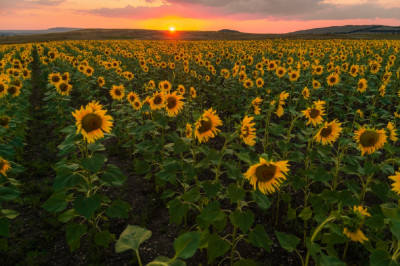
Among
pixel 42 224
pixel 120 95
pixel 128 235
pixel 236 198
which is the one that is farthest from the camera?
pixel 120 95

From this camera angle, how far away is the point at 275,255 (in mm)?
3988

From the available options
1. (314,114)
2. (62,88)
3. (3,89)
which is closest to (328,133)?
(314,114)

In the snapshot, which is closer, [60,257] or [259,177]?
[259,177]

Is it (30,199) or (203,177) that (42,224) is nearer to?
(30,199)

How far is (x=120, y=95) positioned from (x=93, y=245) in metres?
5.14

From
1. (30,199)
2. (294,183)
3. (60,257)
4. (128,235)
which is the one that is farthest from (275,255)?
(30,199)

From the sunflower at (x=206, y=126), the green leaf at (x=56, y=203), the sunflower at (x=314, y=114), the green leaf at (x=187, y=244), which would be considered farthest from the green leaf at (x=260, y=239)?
the sunflower at (x=314, y=114)

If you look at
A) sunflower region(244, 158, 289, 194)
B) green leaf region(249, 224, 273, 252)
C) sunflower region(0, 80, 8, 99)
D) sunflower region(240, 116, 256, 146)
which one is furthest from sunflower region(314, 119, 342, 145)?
sunflower region(0, 80, 8, 99)

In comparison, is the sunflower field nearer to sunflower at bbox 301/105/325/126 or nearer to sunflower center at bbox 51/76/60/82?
sunflower at bbox 301/105/325/126

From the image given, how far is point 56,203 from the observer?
127 inches

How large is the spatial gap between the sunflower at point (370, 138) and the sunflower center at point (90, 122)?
11.9 ft

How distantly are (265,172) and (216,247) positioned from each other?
104cm

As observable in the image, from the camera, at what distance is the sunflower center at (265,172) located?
8.98 ft

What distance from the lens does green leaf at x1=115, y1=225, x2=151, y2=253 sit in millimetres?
1658
